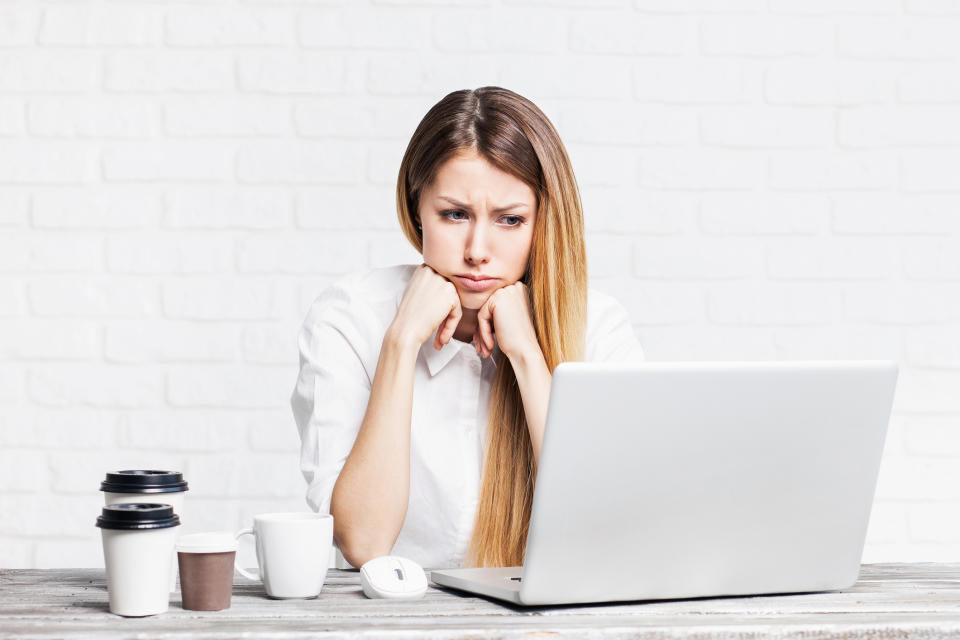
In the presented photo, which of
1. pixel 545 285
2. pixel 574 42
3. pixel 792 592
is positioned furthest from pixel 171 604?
pixel 574 42

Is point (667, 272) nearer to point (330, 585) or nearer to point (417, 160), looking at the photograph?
point (417, 160)

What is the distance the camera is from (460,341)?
5.82 feet

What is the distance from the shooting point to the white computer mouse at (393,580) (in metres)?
0.98

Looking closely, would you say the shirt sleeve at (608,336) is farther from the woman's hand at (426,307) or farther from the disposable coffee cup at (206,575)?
the disposable coffee cup at (206,575)

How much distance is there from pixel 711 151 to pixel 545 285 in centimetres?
81

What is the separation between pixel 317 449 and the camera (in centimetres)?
157

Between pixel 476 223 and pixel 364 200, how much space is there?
64 cm

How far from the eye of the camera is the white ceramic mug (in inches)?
38.4

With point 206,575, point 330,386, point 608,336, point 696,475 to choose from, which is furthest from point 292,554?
point 608,336

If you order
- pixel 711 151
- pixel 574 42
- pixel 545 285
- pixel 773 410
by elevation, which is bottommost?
pixel 773 410

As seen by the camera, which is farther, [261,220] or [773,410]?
[261,220]

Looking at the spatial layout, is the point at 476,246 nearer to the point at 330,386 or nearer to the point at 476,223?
the point at 476,223

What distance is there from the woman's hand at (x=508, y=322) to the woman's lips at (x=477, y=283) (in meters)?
0.02

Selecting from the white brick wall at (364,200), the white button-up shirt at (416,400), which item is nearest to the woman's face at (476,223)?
the white button-up shirt at (416,400)
